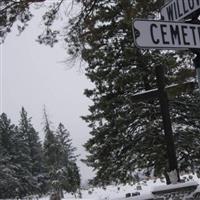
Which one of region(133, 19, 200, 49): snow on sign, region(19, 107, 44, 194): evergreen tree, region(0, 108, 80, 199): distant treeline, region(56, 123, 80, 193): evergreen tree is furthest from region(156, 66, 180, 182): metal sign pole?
region(19, 107, 44, 194): evergreen tree

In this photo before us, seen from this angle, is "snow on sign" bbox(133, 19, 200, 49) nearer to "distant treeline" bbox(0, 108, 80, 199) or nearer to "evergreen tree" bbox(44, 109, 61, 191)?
"distant treeline" bbox(0, 108, 80, 199)

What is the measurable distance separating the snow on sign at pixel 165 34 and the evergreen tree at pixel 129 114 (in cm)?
1500

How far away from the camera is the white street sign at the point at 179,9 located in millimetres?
5202

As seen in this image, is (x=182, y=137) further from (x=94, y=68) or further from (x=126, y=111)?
(x=94, y=68)

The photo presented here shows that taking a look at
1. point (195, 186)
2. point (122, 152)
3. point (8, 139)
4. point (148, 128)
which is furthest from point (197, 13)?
point (8, 139)

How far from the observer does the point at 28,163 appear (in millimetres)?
70875

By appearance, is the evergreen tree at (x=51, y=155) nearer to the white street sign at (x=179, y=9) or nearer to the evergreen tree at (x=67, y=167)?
the evergreen tree at (x=67, y=167)

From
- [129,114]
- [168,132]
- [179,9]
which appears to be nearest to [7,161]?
[129,114]

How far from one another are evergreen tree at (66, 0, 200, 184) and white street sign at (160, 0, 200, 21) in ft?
48.4

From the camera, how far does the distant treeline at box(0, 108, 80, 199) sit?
6456 centimetres

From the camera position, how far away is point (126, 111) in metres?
21.8

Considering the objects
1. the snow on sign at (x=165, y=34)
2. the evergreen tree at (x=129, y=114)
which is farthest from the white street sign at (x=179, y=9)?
the evergreen tree at (x=129, y=114)

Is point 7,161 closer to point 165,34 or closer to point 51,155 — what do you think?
point 51,155

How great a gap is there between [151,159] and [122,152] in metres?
1.66
